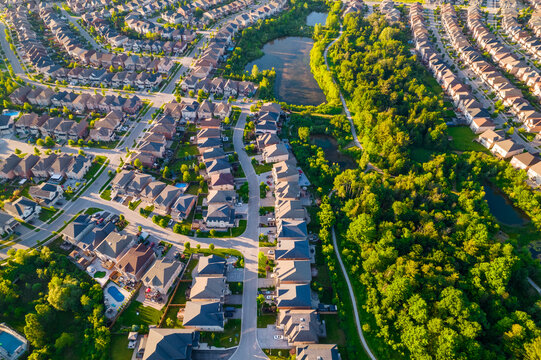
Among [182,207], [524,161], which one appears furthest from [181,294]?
[524,161]

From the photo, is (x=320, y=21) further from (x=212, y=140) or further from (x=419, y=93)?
(x=212, y=140)

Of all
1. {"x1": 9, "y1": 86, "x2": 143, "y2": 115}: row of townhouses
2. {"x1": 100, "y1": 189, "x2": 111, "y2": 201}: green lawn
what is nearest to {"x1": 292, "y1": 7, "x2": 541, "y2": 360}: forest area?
{"x1": 100, "y1": 189, "x2": 111, "y2": 201}: green lawn

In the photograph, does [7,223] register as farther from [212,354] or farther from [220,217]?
[212,354]

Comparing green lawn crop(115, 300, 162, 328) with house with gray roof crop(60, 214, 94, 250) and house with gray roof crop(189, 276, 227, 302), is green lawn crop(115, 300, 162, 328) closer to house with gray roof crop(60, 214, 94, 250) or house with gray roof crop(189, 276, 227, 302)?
house with gray roof crop(189, 276, 227, 302)

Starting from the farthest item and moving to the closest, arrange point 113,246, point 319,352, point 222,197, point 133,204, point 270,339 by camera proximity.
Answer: point 133,204
point 222,197
point 113,246
point 270,339
point 319,352

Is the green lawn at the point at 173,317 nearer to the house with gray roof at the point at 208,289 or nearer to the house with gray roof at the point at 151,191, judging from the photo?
the house with gray roof at the point at 208,289

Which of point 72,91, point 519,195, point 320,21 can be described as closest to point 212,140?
point 72,91
